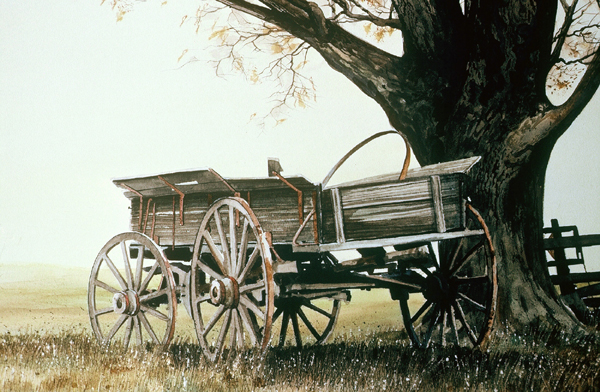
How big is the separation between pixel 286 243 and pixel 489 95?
9.13 feet

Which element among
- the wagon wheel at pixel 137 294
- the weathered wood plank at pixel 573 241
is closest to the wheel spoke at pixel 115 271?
the wagon wheel at pixel 137 294

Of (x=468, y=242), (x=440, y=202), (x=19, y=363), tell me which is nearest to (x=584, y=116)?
(x=468, y=242)

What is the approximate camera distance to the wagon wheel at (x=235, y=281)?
4023mm

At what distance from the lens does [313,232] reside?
4.32 m

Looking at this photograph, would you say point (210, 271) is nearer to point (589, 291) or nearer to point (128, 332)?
point (128, 332)

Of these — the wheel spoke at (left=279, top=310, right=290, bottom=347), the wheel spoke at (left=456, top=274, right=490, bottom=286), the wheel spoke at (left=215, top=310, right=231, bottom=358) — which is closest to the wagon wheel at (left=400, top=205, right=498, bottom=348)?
the wheel spoke at (left=456, top=274, right=490, bottom=286)

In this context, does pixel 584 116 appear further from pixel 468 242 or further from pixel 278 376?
pixel 278 376

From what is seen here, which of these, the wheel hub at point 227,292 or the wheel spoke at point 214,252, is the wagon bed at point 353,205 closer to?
the wheel spoke at point 214,252

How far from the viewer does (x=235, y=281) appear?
4.33 meters

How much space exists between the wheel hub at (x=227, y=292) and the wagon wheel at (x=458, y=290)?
1.66 metres

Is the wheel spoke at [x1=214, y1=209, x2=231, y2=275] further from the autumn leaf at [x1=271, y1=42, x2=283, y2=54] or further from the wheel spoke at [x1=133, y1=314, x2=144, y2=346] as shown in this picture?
the autumn leaf at [x1=271, y1=42, x2=283, y2=54]

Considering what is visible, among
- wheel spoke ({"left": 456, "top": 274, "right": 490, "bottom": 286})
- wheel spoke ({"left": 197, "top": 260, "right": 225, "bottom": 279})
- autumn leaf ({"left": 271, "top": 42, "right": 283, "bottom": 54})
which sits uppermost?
autumn leaf ({"left": 271, "top": 42, "right": 283, "bottom": 54})

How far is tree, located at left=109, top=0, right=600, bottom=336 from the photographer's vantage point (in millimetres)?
5484

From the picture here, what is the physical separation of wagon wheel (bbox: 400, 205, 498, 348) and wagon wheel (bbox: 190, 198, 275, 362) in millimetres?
1575
